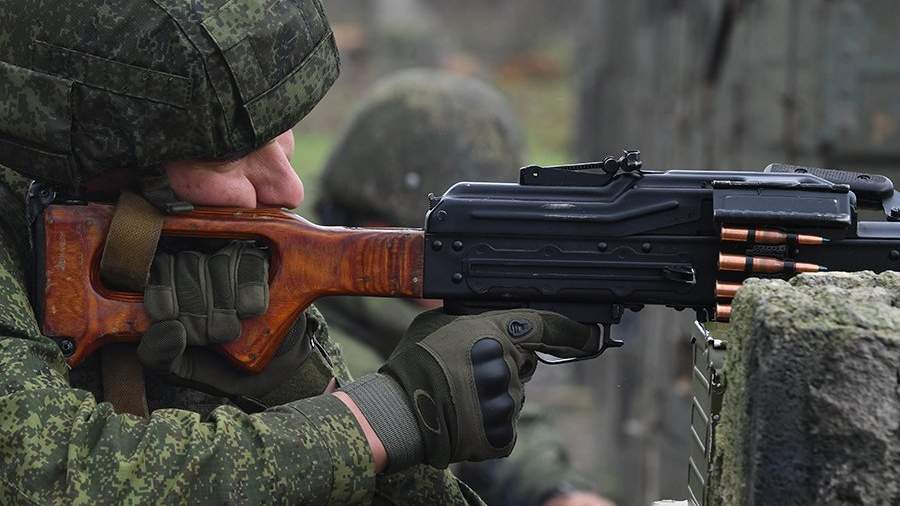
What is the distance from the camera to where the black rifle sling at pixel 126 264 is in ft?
8.14

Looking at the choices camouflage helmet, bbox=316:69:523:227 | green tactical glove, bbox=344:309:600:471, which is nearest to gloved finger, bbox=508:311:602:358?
green tactical glove, bbox=344:309:600:471

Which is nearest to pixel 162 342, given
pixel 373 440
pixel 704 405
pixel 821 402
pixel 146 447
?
pixel 146 447

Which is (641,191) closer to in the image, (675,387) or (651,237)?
(651,237)

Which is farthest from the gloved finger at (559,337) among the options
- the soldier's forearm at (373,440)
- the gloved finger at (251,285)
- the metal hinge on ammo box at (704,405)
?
the gloved finger at (251,285)

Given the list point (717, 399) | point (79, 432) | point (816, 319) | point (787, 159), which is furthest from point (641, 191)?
point (787, 159)

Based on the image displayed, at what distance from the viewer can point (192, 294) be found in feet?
8.29

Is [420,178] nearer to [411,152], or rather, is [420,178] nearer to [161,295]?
[411,152]

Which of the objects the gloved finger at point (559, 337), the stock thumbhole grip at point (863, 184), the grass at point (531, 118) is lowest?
the grass at point (531, 118)

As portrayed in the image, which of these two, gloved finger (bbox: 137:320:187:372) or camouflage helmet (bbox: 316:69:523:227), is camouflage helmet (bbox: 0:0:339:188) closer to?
gloved finger (bbox: 137:320:187:372)

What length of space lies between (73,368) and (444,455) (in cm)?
68

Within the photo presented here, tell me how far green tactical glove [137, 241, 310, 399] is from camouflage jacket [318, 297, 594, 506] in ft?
7.88

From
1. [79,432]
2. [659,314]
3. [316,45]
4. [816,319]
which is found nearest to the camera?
[816,319]

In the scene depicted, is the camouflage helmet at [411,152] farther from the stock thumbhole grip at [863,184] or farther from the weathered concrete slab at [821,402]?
the weathered concrete slab at [821,402]

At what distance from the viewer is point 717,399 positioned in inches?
87.2
